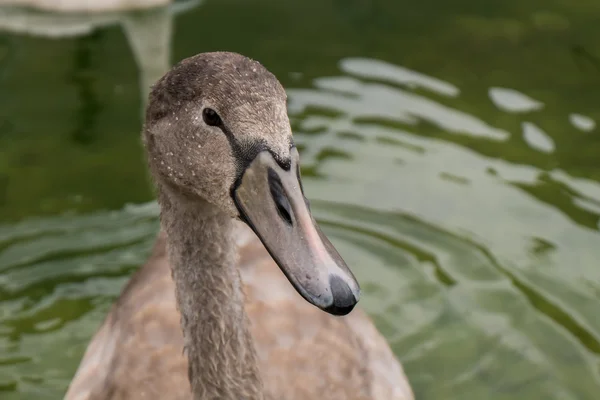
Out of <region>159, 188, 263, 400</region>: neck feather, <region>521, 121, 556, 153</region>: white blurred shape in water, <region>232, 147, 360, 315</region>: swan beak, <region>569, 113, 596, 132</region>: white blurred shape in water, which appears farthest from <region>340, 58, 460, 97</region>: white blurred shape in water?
<region>232, 147, 360, 315</region>: swan beak

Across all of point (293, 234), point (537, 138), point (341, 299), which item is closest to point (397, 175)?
point (537, 138)

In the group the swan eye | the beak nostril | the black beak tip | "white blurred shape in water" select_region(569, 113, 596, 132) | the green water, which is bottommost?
the green water

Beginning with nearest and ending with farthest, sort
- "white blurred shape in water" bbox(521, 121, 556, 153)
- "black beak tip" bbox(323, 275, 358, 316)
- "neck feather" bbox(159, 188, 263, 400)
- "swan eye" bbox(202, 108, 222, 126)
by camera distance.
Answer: "black beak tip" bbox(323, 275, 358, 316), "swan eye" bbox(202, 108, 222, 126), "neck feather" bbox(159, 188, 263, 400), "white blurred shape in water" bbox(521, 121, 556, 153)

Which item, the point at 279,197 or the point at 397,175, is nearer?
the point at 279,197

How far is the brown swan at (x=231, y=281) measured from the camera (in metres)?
2.58

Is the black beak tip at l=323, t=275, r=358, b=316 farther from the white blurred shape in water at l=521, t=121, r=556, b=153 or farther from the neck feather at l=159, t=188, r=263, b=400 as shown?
the white blurred shape in water at l=521, t=121, r=556, b=153

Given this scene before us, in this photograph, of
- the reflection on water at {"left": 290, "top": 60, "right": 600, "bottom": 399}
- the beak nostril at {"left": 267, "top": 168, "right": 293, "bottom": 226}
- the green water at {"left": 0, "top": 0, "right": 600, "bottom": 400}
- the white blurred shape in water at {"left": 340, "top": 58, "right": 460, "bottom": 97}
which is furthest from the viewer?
the white blurred shape in water at {"left": 340, "top": 58, "right": 460, "bottom": 97}

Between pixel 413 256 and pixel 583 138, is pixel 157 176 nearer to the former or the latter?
pixel 413 256

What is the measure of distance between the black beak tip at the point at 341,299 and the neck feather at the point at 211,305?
2.51ft

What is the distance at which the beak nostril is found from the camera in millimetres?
2568

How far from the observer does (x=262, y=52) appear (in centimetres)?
663

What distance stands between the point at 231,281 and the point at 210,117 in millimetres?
A: 655

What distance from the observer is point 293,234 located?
2527mm

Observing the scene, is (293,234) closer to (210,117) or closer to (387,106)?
(210,117)
